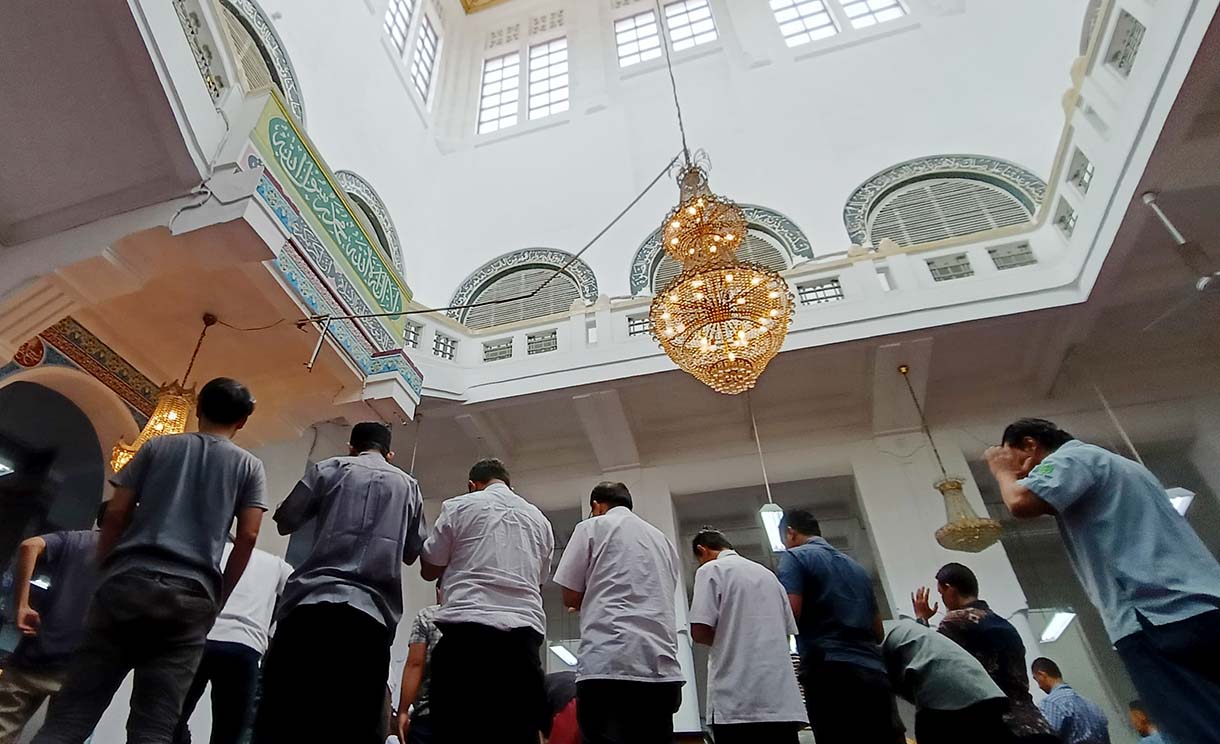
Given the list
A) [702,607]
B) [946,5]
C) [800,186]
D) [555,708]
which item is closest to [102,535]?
[555,708]

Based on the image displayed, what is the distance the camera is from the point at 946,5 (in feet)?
27.8

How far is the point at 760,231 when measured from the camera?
24.6 ft

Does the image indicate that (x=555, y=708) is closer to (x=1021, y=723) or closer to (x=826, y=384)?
(x=1021, y=723)

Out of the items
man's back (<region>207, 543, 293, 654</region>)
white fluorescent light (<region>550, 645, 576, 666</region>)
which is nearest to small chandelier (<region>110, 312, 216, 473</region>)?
man's back (<region>207, 543, 293, 654</region>)

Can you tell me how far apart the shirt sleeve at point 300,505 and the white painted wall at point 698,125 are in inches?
221

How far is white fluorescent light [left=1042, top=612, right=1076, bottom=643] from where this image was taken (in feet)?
20.3

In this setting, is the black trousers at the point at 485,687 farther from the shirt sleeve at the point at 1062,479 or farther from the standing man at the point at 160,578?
the shirt sleeve at the point at 1062,479

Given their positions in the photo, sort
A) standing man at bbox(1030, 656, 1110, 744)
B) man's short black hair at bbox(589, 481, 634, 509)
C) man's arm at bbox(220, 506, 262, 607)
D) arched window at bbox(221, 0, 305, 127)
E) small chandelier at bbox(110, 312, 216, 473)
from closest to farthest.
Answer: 1. man's arm at bbox(220, 506, 262, 607)
2. man's short black hair at bbox(589, 481, 634, 509)
3. standing man at bbox(1030, 656, 1110, 744)
4. small chandelier at bbox(110, 312, 216, 473)
5. arched window at bbox(221, 0, 305, 127)

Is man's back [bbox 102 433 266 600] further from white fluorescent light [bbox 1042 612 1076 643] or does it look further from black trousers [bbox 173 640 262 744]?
white fluorescent light [bbox 1042 612 1076 643]

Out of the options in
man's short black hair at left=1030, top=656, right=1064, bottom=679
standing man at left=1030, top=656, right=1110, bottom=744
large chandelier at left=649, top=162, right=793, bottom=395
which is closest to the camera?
standing man at left=1030, top=656, right=1110, bottom=744

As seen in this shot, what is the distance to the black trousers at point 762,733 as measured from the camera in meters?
2.24

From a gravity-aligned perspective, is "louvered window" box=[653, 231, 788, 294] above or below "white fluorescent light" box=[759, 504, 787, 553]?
above

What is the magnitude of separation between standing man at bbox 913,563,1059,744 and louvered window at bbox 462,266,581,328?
5.23m

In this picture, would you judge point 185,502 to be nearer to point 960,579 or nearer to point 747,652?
point 747,652
